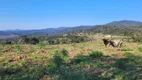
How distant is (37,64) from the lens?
1194 cm

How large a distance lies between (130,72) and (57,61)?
345 centimetres

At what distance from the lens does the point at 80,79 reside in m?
8.53

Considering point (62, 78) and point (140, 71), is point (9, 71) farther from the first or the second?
point (140, 71)

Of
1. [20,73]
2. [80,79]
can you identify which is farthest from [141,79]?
[20,73]

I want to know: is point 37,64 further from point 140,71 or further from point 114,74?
point 140,71

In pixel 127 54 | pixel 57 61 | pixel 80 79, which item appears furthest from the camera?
pixel 127 54

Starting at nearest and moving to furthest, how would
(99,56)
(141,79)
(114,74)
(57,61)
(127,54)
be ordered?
(141,79)
(114,74)
(57,61)
(99,56)
(127,54)

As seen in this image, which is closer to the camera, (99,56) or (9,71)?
(9,71)

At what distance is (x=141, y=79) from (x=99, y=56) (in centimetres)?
528

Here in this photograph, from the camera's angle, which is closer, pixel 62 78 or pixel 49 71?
pixel 62 78

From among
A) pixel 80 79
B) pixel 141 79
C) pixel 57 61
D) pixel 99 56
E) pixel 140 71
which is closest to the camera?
pixel 80 79

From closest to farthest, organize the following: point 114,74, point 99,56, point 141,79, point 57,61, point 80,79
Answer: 1. point 80,79
2. point 141,79
3. point 114,74
4. point 57,61
5. point 99,56

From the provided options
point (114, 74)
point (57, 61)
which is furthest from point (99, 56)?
point (114, 74)

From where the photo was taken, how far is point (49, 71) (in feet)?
33.2
